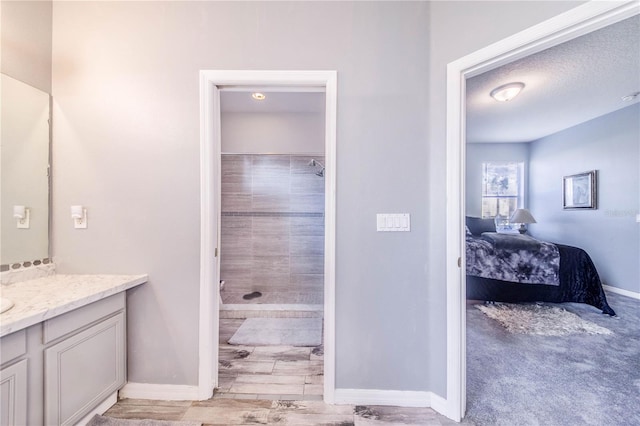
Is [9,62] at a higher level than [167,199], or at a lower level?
higher

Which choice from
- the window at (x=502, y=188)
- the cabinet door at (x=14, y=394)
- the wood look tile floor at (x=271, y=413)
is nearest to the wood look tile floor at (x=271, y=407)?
the wood look tile floor at (x=271, y=413)

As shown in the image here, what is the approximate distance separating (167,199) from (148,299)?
66 cm

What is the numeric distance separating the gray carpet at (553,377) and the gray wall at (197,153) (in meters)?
0.52

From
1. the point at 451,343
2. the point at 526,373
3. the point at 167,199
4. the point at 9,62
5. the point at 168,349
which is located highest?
the point at 9,62

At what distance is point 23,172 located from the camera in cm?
156

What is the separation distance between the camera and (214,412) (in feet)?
5.21

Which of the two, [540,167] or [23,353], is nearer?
[23,353]

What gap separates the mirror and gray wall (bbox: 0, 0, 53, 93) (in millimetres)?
78

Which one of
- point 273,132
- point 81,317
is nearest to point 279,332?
point 81,317

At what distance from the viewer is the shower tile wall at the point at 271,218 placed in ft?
11.8

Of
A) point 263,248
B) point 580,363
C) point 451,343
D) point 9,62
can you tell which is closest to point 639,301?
point 580,363

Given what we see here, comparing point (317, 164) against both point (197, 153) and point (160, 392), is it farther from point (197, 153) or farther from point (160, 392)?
point (160, 392)

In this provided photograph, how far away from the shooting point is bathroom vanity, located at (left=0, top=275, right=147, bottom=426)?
1.08m

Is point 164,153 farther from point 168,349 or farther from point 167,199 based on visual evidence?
point 168,349
